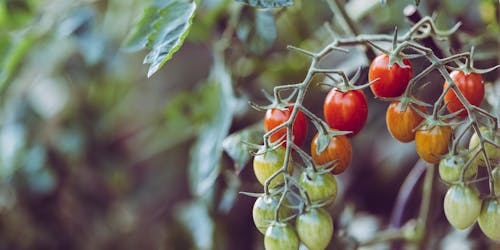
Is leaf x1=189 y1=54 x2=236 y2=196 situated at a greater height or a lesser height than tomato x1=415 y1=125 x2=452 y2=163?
Result: lesser

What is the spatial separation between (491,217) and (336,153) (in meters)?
0.15

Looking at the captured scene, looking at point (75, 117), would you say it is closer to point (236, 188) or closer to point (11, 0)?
point (11, 0)

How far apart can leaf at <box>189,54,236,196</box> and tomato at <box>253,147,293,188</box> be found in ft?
0.88

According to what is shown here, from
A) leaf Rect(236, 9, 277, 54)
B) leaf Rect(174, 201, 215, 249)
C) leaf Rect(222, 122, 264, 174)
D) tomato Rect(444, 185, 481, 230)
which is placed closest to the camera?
tomato Rect(444, 185, 481, 230)

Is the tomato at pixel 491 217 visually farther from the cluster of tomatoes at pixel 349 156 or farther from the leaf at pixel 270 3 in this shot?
the leaf at pixel 270 3

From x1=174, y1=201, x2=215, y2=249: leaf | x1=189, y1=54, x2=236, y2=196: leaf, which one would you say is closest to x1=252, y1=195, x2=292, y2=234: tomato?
x1=189, y1=54, x2=236, y2=196: leaf

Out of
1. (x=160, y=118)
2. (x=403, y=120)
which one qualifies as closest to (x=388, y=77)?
(x=403, y=120)

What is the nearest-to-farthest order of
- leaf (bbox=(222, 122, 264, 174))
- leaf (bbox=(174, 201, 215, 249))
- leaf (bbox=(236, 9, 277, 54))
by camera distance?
leaf (bbox=(222, 122, 264, 174)), leaf (bbox=(236, 9, 277, 54)), leaf (bbox=(174, 201, 215, 249))

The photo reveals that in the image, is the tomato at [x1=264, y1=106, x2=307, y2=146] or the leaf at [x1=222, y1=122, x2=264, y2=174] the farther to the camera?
the leaf at [x1=222, y1=122, x2=264, y2=174]

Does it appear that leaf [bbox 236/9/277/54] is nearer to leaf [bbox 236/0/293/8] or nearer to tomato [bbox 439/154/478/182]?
leaf [bbox 236/0/293/8]

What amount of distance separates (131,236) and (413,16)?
1.04 m

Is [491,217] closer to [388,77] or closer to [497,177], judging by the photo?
[497,177]

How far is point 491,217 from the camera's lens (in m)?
0.62

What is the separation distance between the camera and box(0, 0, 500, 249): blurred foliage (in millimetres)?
941
